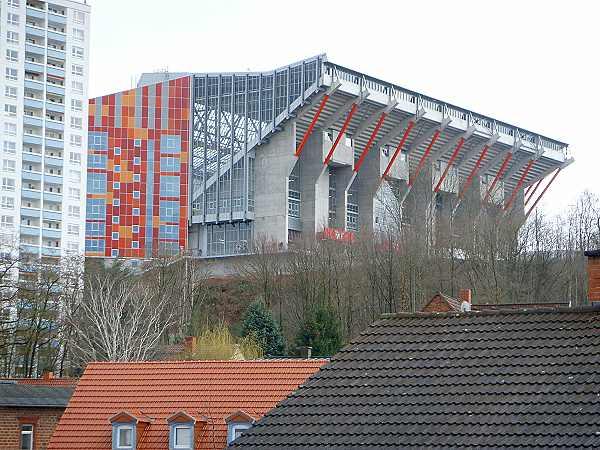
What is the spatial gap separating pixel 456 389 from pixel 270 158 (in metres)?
92.7

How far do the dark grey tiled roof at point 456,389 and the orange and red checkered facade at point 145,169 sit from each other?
Result: 95.4 meters

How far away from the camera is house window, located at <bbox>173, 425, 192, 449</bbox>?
123 ft

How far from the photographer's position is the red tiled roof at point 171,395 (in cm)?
3809

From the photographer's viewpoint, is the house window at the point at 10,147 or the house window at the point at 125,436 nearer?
the house window at the point at 125,436

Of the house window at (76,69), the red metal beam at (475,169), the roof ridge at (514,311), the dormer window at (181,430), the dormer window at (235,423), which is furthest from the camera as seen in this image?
the house window at (76,69)

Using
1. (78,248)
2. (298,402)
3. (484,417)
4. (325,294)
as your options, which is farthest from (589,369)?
(78,248)

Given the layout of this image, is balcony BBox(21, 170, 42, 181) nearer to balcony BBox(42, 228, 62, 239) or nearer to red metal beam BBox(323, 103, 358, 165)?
balcony BBox(42, 228, 62, 239)

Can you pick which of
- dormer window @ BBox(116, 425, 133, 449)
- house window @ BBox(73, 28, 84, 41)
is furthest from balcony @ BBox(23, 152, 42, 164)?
dormer window @ BBox(116, 425, 133, 449)

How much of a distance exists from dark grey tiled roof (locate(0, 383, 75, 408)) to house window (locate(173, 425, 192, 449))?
33.1 feet

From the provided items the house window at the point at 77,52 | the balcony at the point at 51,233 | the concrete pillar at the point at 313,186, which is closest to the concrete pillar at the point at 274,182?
the concrete pillar at the point at 313,186

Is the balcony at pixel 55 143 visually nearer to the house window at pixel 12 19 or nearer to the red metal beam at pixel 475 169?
the house window at pixel 12 19

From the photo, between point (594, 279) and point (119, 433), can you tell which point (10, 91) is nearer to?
point (119, 433)

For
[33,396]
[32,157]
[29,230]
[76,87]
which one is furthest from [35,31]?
[33,396]

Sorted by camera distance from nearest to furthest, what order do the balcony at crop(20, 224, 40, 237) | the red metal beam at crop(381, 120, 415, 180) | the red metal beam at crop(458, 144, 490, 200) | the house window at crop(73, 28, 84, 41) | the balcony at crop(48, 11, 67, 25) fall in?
1. the red metal beam at crop(381, 120, 415, 180)
2. the red metal beam at crop(458, 144, 490, 200)
3. the balcony at crop(20, 224, 40, 237)
4. the balcony at crop(48, 11, 67, 25)
5. the house window at crop(73, 28, 84, 41)
